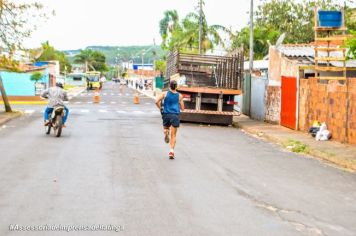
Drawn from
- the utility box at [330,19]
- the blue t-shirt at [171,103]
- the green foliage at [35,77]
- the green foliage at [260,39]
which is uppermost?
the green foliage at [260,39]

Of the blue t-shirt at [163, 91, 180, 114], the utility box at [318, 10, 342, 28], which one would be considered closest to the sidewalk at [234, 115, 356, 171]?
the utility box at [318, 10, 342, 28]

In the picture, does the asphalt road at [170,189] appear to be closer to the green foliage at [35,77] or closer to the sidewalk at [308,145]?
the sidewalk at [308,145]

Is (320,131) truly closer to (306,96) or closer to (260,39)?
(306,96)

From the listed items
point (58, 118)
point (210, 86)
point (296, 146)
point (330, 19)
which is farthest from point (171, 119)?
point (210, 86)

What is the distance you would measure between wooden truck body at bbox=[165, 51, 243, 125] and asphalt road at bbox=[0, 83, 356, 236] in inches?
316

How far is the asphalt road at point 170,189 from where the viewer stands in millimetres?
7844

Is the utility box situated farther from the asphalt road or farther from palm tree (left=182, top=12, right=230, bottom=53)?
palm tree (left=182, top=12, right=230, bottom=53)

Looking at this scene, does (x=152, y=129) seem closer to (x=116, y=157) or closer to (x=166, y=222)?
(x=116, y=157)

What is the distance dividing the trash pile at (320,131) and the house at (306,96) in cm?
18

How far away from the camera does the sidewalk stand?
51.1ft

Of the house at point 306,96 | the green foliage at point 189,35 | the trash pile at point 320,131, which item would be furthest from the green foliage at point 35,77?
the trash pile at point 320,131

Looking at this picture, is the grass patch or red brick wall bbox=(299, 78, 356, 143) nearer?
the grass patch

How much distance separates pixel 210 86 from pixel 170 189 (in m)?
17.9

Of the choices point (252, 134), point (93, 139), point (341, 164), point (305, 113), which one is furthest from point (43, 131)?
point (341, 164)
